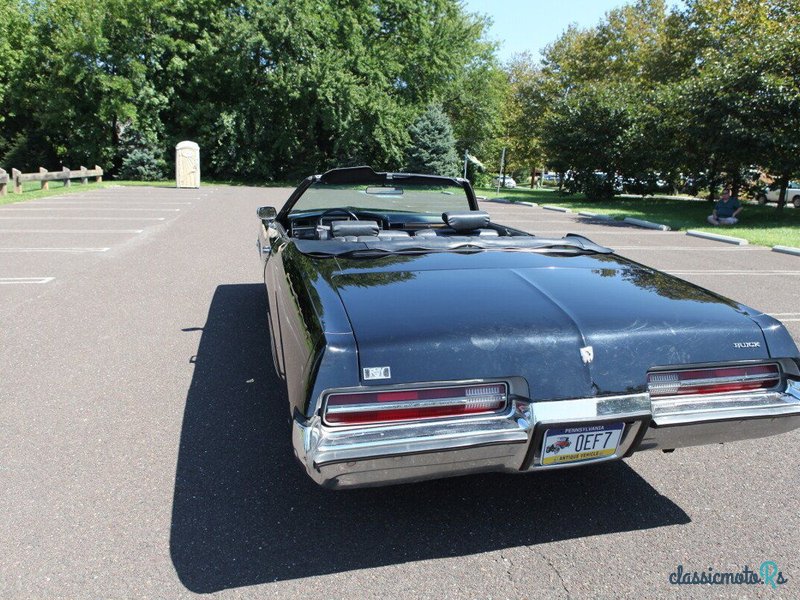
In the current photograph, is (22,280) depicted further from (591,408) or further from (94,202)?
(94,202)

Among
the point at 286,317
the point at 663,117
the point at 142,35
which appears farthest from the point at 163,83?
the point at 286,317

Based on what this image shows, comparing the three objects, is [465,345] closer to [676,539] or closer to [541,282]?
[541,282]

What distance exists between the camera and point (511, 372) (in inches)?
86.0

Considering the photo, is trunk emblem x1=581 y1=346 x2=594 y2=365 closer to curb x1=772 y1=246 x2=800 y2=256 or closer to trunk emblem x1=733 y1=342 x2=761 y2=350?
trunk emblem x1=733 y1=342 x2=761 y2=350

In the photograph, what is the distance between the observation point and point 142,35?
102ft

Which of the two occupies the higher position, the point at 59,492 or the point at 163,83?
the point at 163,83

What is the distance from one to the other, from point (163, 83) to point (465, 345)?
113ft

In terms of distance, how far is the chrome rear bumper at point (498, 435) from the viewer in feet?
6.77

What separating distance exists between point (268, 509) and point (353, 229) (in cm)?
182

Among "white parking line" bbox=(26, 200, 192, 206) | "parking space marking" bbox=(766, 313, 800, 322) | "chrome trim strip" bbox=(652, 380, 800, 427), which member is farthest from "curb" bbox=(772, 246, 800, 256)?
"white parking line" bbox=(26, 200, 192, 206)

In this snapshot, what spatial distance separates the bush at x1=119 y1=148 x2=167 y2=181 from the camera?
30.9 metres

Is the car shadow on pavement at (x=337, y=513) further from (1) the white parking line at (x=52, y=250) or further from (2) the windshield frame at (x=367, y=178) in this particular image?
(1) the white parking line at (x=52, y=250)

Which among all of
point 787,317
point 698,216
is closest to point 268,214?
point 787,317

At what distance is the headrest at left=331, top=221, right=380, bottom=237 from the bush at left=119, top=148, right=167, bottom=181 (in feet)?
101
